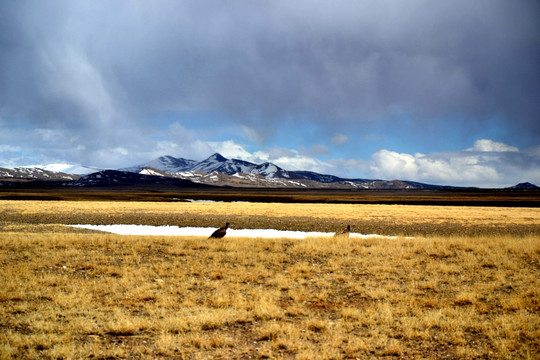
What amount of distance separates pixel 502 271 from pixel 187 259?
1307 centimetres

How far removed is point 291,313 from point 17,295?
8187 millimetres

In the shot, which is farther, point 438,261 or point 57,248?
point 57,248

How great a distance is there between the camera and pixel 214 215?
49188mm

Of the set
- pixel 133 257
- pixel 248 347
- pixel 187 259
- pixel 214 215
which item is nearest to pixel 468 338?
pixel 248 347

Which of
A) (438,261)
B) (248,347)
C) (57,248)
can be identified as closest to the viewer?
(248,347)

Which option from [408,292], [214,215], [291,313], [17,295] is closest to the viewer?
[291,313]

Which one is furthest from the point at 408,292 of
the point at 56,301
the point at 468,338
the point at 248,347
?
the point at 56,301

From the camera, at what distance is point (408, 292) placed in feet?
38.2

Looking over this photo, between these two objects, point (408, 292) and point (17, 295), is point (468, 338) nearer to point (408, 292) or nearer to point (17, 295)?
point (408, 292)

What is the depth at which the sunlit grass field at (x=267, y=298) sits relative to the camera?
757 centimetres

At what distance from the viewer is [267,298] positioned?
10938 millimetres

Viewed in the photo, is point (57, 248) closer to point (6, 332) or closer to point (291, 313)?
point (6, 332)

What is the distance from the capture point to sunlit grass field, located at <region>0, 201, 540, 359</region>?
298 inches

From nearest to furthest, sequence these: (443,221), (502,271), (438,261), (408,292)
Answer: (408,292)
(502,271)
(438,261)
(443,221)
